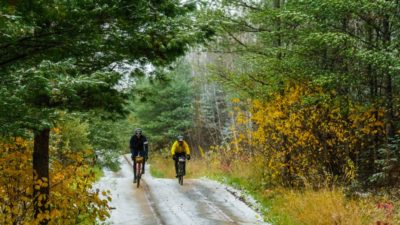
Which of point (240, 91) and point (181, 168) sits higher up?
point (240, 91)

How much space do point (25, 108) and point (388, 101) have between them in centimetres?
903

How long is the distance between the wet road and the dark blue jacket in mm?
1142

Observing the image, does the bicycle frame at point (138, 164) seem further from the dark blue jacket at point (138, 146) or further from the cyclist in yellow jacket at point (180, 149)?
the cyclist in yellow jacket at point (180, 149)

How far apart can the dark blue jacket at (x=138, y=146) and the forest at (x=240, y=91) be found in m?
2.64

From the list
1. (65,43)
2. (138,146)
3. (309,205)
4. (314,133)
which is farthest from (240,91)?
(65,43)

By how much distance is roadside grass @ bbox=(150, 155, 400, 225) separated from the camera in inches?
332

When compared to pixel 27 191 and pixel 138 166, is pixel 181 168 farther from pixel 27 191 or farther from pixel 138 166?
pixel 27 191

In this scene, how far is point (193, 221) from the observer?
34.3 ft

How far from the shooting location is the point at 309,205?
9648mm

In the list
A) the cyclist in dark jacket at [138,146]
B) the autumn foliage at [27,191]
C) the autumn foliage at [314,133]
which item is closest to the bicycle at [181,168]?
the cyclist in dark jacket at [138,146]

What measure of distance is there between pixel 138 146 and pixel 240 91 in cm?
445

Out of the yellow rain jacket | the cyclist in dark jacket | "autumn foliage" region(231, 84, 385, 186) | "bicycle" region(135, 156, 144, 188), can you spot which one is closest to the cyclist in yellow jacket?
the yellow rain jacket

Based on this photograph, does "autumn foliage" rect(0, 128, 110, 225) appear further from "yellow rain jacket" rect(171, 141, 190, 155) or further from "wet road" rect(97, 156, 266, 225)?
"yellow rain jacket" rect(171, 141, 190, 155)

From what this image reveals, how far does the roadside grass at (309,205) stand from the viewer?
8430 millimetres
